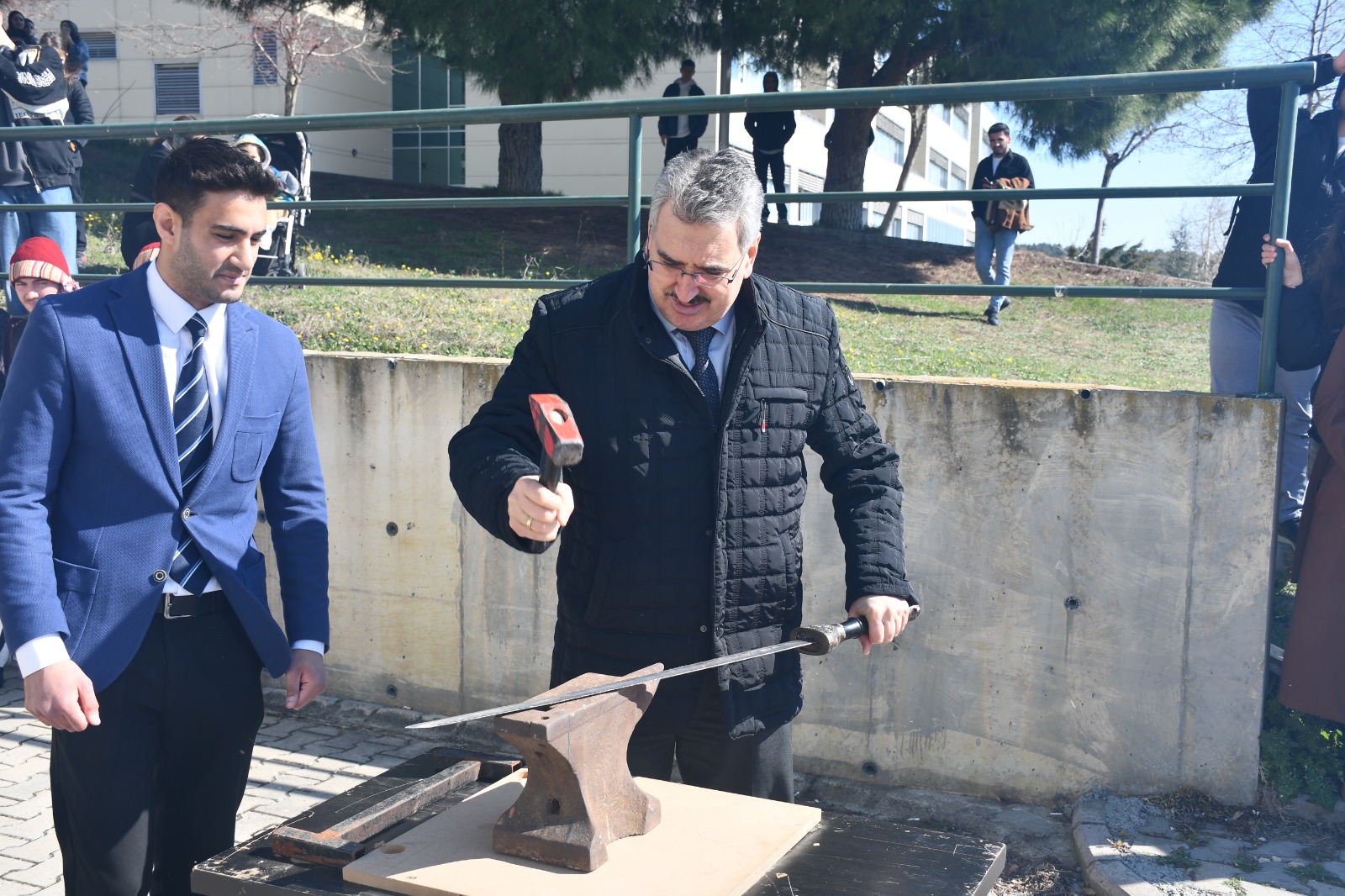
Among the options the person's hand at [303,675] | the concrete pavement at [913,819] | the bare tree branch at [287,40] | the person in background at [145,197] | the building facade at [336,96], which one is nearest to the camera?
the person's hand at [303,675]

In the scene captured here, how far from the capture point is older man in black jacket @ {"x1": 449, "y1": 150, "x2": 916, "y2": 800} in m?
2.62

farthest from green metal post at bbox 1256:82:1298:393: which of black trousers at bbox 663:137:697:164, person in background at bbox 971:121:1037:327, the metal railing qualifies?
black trousers at bbox 663:137:697:164

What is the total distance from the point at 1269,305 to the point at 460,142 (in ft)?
87.9

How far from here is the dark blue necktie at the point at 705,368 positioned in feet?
8.94

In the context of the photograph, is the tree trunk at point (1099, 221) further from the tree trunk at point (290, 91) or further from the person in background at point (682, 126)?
the tree trunk at point (290, 91)

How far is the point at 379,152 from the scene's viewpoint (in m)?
29.3

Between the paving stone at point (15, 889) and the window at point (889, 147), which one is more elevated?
the window at point (889, 147)

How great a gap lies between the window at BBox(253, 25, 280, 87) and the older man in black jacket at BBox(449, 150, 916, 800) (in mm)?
21252

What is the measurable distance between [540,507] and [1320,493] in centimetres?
317

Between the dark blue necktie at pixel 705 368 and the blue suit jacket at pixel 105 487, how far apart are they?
1080 millimetres

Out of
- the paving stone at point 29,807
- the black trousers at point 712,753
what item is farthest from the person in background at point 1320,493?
the paving stone at point 29,807

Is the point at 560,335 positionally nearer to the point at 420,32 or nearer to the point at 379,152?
the point at 420,32

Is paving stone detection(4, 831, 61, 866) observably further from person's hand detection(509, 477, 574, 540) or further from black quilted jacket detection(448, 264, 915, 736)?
person's hand detection(509, 477, 574, 540)

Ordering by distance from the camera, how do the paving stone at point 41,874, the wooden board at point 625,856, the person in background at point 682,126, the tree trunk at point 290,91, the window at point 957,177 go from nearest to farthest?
the wooden board at point 625,856 < the paving stone at point 41,874 < the person in background at point 682,126 < the tree trunk at point 290,91 < the window at point 957,177
